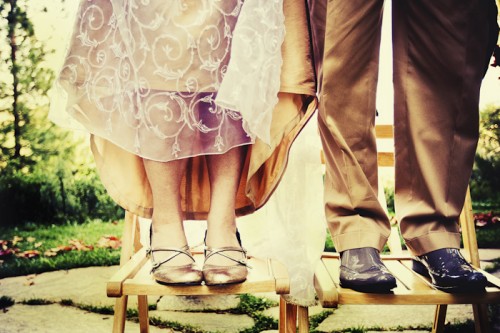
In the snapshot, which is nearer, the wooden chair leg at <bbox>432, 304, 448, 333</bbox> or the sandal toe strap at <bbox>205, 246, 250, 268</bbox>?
the sandal toe strap at <bbox>205, 246, 250, 268</bbox>

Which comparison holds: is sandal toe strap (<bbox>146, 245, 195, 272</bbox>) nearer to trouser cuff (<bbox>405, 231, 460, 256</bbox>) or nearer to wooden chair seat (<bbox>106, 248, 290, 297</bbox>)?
wooden chair seat (<bbox>106, 248, 290, 297</bbox>)

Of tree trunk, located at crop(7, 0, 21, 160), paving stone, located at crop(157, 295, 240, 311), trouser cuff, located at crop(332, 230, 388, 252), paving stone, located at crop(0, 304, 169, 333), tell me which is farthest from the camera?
tree trunk, located at crop(7, 0, 21, 160)

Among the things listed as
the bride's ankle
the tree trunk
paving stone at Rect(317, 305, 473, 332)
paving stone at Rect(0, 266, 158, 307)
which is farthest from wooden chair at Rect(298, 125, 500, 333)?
the tree trunk

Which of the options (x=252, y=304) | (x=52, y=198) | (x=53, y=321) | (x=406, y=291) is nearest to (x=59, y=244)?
(x=52, y=198)

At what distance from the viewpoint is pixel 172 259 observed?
1.21 m

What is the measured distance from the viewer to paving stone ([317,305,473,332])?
6.14 ft

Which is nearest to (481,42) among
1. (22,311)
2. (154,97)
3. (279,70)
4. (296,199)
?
(279,70)

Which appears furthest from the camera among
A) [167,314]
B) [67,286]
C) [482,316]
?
[67,286]

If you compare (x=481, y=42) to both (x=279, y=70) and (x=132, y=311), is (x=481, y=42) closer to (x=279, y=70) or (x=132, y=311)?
(x=279, y=70)

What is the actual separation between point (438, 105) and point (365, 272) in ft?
1.47

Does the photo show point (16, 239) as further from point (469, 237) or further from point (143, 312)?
point (469, 237)

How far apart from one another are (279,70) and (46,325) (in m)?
1.35
